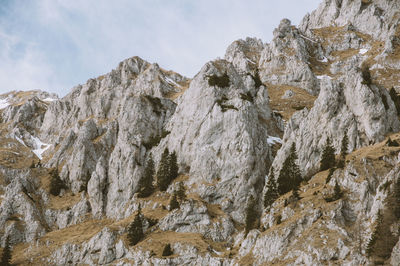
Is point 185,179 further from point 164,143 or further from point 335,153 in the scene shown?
point 335,153

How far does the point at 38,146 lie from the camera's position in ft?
531

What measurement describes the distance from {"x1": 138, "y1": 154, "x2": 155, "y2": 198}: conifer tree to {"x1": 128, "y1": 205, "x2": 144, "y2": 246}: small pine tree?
15642 mm

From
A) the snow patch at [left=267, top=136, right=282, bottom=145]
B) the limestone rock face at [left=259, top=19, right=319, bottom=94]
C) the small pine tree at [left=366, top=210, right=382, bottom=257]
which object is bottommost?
the small pine tree at [left=366, top=210, right=382, bottom=257]

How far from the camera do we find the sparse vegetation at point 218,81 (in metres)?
104

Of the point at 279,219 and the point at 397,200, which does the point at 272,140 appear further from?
the point at 397,200

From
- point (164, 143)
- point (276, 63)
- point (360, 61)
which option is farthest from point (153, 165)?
point (360, 61)

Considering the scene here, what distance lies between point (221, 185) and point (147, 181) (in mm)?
20669

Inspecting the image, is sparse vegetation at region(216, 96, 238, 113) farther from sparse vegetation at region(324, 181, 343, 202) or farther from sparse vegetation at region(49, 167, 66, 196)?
sparse vegetation at region(49, 167, 66, 196)

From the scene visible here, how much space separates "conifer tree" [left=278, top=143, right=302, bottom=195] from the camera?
73.3 m

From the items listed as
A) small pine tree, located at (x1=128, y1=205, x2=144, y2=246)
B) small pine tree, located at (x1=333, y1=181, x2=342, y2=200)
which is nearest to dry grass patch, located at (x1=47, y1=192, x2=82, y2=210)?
small pine tree, located at (x1=128, y1=205, x2=144, y2=246)

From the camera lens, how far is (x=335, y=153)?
77688 millimetres

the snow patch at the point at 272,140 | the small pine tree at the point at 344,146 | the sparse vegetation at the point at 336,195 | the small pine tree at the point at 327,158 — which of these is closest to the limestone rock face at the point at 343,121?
the small pine tree at the point at 344,146

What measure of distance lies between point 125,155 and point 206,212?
37065 millimetres

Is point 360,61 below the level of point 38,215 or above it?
above
